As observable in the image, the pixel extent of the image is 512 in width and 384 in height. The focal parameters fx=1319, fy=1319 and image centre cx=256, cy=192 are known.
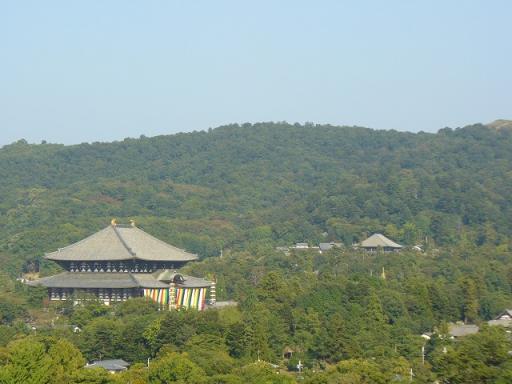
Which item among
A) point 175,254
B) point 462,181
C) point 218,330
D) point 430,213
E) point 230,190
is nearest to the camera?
point 218,330

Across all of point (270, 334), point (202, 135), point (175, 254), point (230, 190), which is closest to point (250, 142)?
point (202, 135)

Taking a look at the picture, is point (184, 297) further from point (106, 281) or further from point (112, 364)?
point (112, 364)

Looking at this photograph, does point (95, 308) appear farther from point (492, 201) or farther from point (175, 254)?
point (492, 201)

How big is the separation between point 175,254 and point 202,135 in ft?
414

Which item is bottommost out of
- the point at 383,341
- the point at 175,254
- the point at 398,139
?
the point at 383,341

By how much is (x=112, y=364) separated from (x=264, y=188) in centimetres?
11408

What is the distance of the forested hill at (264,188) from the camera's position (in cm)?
12550

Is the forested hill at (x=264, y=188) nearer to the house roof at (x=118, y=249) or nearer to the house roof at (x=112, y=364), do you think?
the house roof at (x=118, y=249)

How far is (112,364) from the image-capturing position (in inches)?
2271

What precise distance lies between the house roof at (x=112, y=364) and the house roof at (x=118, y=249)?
12.8 metres

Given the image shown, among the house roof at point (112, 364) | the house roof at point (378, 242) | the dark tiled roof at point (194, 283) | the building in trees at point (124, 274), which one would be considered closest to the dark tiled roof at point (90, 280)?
the building in trees at point (124, 274)

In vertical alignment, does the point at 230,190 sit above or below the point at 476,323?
above

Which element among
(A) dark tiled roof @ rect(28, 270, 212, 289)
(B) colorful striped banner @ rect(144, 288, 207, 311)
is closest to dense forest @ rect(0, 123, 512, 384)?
(A) dark tiled roof @ rect(28, 270, 212, 289)

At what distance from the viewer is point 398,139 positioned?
193m
